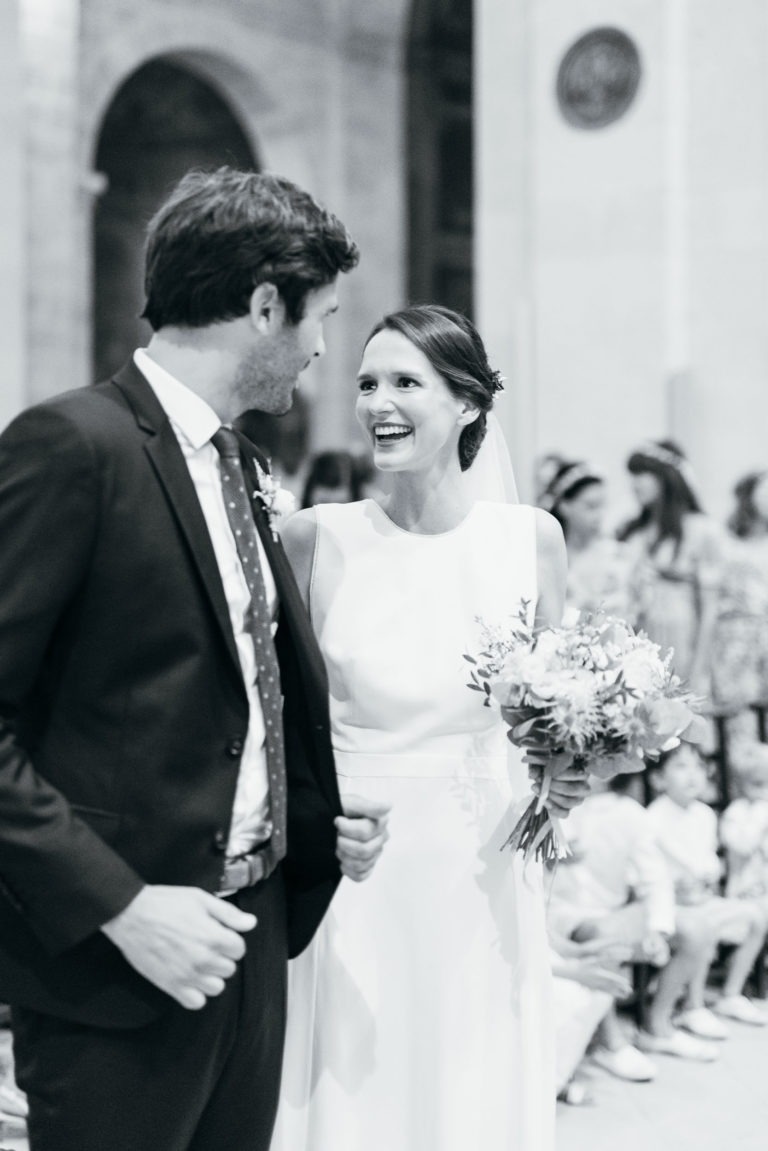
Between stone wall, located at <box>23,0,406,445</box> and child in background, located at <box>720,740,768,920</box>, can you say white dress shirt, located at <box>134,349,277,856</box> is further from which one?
stone wall, located at <box>23,0,406,445</box>

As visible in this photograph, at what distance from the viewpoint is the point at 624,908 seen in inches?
204

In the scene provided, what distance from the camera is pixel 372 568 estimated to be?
3.15m

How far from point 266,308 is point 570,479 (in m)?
5.02

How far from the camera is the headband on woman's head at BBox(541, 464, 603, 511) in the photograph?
22.5ft

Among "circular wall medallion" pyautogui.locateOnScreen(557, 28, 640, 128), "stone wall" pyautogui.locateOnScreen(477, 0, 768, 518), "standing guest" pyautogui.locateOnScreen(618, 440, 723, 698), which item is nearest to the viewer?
"standing guest" pyautogui.locateOnScreen(618, 440, 723, 698)

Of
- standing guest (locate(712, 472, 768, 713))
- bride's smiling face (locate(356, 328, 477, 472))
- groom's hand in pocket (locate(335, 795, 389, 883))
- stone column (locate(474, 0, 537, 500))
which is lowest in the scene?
standing guest (locate(712, 472, 768, 713))

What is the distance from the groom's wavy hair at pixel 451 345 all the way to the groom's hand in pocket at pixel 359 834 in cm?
109

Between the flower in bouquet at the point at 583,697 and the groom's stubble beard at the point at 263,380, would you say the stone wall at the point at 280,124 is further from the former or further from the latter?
the groom's stubble beard at the point at 263,380

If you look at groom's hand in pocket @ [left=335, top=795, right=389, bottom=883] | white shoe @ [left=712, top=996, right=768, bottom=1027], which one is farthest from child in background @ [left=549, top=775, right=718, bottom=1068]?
groom's hand in pocket @ [left=335, top=795, right=389, bottom=883]

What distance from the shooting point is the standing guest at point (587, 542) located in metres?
6.68

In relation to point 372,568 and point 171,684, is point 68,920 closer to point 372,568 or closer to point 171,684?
point 171,684

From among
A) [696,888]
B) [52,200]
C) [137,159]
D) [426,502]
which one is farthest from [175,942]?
[137,159]

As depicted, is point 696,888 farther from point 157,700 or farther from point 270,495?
point 157,700

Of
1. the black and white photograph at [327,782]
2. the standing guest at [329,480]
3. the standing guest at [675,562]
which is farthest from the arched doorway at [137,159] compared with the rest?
the black and white photograph at [327,782]
